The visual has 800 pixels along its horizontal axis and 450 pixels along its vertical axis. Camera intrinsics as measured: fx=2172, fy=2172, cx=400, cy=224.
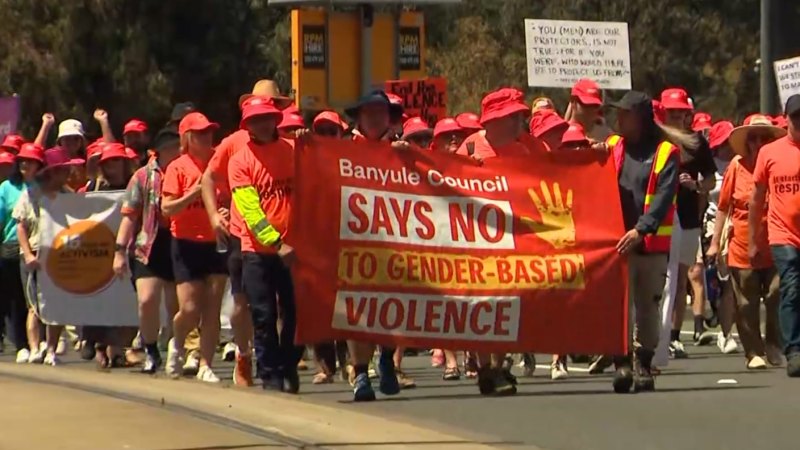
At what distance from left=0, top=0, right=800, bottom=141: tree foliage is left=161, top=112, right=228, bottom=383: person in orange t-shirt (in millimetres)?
27445

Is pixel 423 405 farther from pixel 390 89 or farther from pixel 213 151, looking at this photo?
pixel 390 89

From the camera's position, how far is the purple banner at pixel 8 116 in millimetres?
23609

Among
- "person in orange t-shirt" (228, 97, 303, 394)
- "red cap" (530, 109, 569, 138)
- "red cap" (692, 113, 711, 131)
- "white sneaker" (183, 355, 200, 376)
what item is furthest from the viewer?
"red cap" (692, 113, 711, 131)

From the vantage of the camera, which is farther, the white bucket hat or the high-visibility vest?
the white bucket hat

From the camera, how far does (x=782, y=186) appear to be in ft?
48.5

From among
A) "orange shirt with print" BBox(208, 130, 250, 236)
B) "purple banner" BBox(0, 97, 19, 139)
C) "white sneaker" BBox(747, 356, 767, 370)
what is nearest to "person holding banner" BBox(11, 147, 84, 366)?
"orange shirt with print" BBox(208, 130, 250, 236)

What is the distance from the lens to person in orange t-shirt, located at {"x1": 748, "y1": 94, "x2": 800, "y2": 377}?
48.2 ft

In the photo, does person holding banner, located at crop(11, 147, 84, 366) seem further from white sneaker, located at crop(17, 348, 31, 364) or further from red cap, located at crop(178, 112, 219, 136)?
red cap, located at crop(178, 112, 219, 136)

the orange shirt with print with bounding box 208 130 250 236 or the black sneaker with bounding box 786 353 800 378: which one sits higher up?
the orange shirt with print with bounding box 208 130 250 236

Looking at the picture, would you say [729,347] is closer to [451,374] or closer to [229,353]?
[451,374]

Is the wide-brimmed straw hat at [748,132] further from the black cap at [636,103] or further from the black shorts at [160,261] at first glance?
the black shorts at [160,261]

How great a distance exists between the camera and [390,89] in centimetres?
2012

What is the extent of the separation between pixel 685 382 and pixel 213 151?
11.6 ft

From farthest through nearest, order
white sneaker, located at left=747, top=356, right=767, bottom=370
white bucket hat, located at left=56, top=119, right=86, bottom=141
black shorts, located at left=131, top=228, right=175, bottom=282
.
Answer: white bucket hat, located at left=56, top=119, right=86, bottom=141 < black shorts, located at left=131, top=228, right=175, bottom=282 < white sneaker, located at left=747, top=356, right=767, bottom=370
